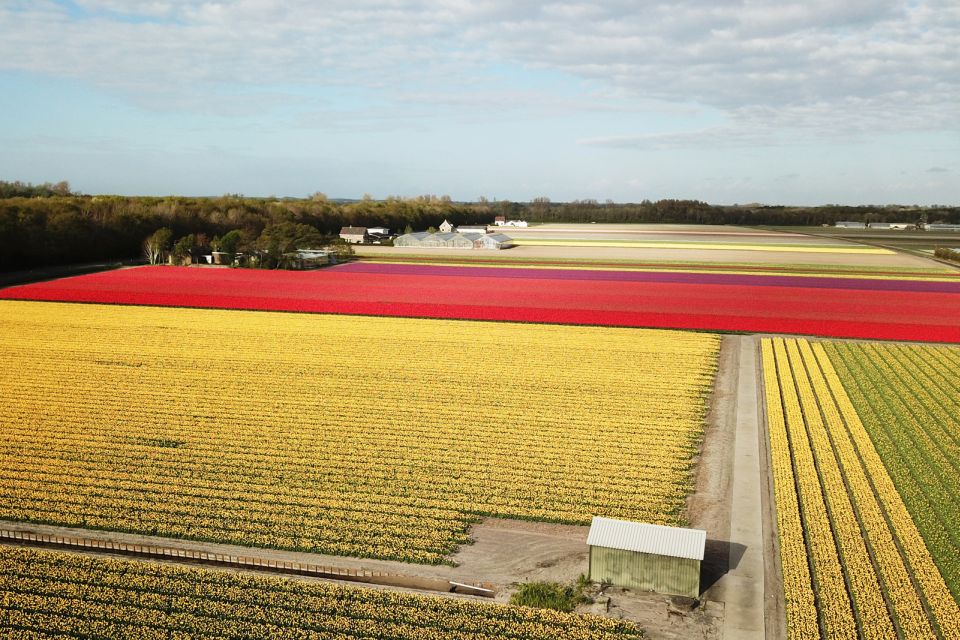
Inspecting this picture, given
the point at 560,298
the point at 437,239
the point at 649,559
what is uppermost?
the point at 437,239

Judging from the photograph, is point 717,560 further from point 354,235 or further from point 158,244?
point 354,235

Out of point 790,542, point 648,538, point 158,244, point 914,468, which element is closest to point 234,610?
point 648,538

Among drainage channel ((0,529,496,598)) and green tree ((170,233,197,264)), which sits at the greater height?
green tree ((170,233,197,264))

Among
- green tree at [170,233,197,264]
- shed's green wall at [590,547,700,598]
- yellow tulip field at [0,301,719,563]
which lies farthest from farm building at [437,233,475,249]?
shed's green wall at [590,547,700,598]

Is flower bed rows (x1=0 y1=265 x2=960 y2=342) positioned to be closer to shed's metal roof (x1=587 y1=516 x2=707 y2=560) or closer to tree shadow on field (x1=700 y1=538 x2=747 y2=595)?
tree shadow on field (x1=700 y1=538 x2=747 y2=595)

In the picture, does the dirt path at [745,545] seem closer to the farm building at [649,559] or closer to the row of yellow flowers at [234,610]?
the farm building at [649,559]

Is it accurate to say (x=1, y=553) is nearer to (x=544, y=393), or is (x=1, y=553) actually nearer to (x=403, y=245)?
(x=544, y=393)
